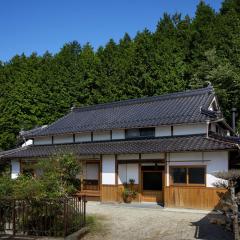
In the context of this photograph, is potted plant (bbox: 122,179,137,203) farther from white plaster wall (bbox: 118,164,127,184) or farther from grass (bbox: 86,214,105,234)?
grass (bbox: 86,214,105,234)

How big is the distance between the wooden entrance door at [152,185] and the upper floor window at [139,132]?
273 centimetres

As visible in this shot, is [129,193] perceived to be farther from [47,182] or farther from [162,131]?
[47,182]

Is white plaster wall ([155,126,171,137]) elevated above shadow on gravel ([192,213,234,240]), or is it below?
above

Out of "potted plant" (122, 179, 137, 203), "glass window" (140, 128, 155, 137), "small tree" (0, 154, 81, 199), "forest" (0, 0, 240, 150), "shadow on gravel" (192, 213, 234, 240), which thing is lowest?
"shadow on gravel" (192, 213, 234, 240)

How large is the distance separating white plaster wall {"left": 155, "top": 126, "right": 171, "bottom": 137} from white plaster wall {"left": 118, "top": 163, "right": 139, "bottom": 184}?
8.26ft

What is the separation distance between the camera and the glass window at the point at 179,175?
66.0 ft

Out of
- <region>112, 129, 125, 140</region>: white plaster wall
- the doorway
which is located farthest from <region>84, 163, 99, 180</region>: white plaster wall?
the doorway

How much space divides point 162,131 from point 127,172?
11.4 feet

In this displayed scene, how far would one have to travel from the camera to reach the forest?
36263mm

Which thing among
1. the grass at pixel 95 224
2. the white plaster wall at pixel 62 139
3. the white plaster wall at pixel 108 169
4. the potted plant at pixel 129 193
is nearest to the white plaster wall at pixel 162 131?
the white plaster wall at pixel 108 169

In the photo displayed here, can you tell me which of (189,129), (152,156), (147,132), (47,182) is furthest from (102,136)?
(47,182)

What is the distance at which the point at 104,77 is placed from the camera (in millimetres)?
40938

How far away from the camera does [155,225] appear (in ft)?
48.4

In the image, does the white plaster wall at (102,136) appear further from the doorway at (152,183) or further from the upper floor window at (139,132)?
the doorway at (152,183)
